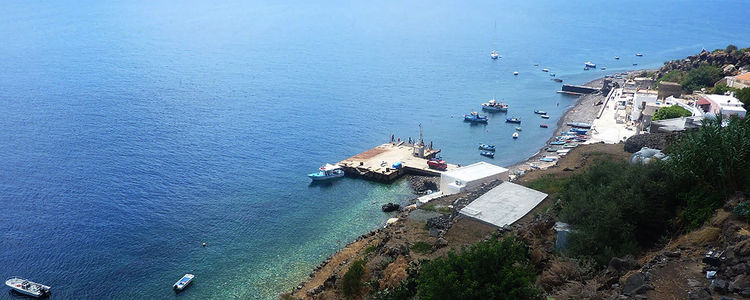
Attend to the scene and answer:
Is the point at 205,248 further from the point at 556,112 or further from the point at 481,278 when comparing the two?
the point at 556,112

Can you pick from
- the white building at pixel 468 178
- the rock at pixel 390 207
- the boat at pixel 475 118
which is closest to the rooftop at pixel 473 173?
the white building at pixel 468 178

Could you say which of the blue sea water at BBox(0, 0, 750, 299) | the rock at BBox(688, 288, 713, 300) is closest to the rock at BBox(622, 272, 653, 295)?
the rock at BBox(688, 288, 713, 300)

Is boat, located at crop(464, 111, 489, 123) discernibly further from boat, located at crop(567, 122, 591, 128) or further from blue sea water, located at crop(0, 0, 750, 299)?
boat, located at crop(567, 122, 591, 128)

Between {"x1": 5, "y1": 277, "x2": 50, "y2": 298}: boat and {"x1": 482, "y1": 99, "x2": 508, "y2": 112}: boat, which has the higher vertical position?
{"x1": 5, "y1": 277, "x2": 50, "y2": 298}: boat

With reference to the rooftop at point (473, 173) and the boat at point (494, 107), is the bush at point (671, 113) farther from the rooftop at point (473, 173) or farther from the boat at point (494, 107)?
the boat at point (494, 107)

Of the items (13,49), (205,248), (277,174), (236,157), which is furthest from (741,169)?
(13,49)

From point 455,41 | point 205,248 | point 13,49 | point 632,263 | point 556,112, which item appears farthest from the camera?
point 455,41

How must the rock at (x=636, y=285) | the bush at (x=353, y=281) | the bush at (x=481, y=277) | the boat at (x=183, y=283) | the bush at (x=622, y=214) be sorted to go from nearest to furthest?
the rock at (x=636, y=285) < the bush at (x=481, y=277) < the bush at (x=622, y=214) < the bush at (x=353, y=281) < the boat at (x=183, y=283)
